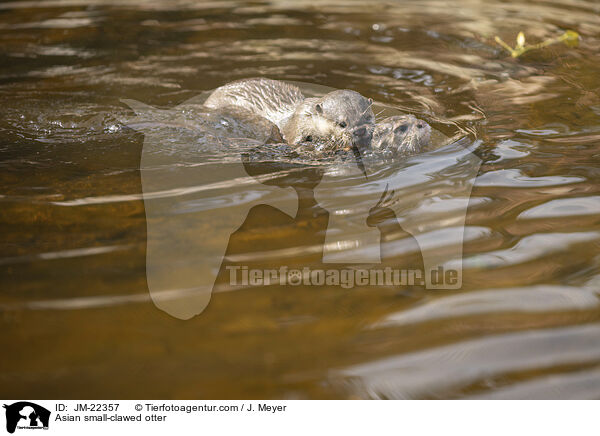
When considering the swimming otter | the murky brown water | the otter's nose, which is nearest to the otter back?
the swimming otter

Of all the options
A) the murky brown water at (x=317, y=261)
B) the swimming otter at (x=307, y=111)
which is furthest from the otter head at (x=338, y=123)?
the murky brown water at (x=317, y=261)

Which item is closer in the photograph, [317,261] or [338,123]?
[317,261]

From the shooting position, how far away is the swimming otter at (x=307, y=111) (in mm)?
3855

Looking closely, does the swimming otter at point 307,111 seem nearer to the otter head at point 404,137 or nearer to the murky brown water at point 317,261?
the otter head at point 404,137

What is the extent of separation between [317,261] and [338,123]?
1.65 metres

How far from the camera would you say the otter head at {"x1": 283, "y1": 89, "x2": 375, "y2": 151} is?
3.82m

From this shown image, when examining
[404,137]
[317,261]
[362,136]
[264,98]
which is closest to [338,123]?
[362,136]

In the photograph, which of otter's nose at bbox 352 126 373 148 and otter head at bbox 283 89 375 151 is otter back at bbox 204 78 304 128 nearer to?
otter head at bbox 283 89 375 151

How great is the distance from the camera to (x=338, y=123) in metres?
3.87

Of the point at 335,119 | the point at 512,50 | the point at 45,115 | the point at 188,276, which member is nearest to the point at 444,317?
the point at 188,276

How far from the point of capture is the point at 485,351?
1930mm
